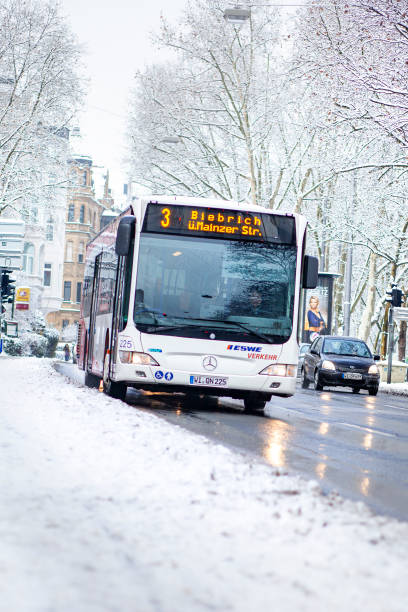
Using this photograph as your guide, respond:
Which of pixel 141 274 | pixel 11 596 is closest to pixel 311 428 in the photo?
pixel 141 274

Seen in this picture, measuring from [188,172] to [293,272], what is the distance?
3010 cm

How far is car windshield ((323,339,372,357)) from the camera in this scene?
94.0 ft

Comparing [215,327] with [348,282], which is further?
[348,282]

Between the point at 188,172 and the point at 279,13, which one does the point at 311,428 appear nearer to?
the point at 279,13

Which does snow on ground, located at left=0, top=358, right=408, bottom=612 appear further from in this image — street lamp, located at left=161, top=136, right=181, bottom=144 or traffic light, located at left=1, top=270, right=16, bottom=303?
street lamp, located at left=161, top=136, right=181, bottom=144

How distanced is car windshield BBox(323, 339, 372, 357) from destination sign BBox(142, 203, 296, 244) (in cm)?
1342

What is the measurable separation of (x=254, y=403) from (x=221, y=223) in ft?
11.0

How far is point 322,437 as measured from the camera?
12.7m

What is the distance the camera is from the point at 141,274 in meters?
15.0

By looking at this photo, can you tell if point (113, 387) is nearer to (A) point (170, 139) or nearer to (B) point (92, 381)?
(B) point (92, 381)

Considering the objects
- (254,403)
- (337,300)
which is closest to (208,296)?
(254,403)

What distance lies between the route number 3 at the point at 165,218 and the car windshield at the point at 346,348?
14007 millimetres

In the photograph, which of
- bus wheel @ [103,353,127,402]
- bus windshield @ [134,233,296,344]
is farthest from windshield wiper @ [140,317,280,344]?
bus wheel @ [103,353,127,402]

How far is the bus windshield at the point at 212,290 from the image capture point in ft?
49.1
